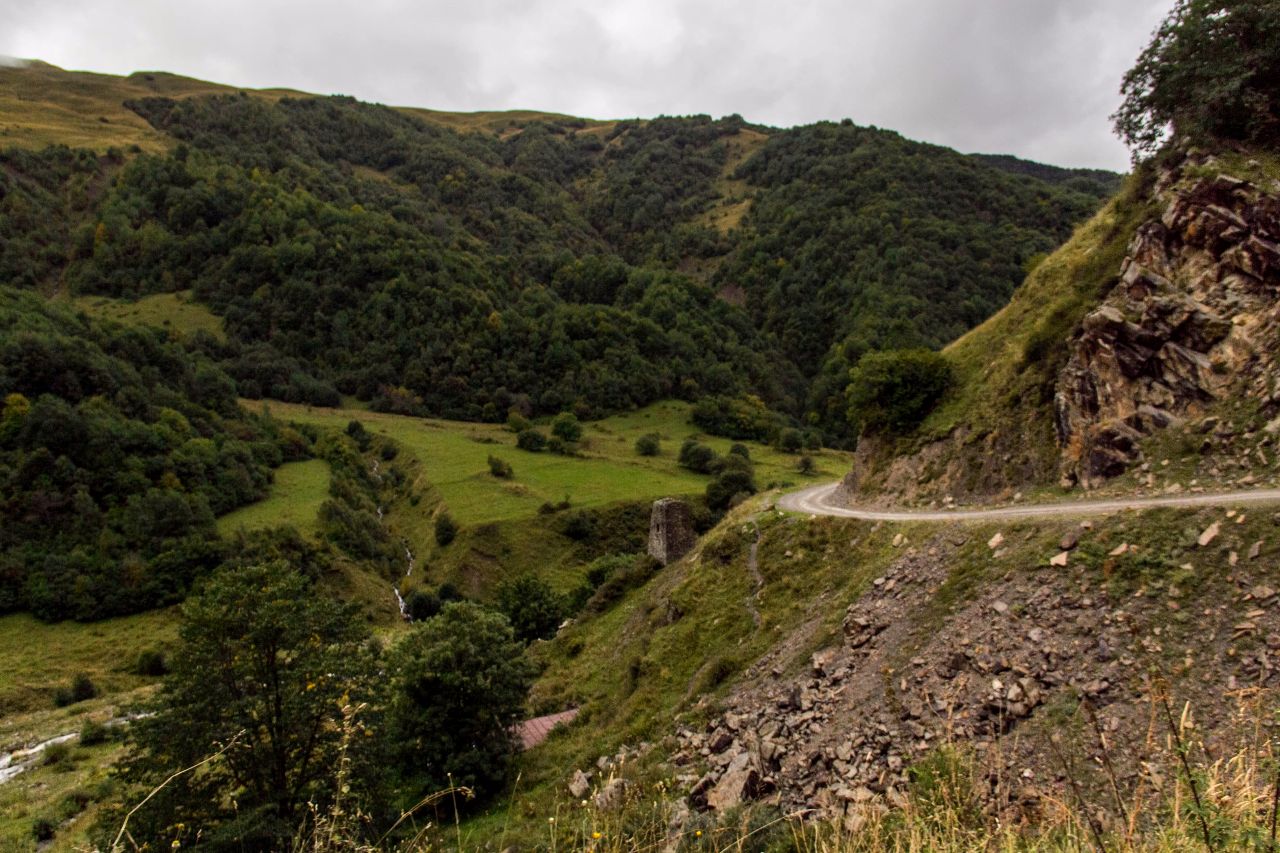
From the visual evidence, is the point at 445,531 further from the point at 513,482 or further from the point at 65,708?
the point at 65,708

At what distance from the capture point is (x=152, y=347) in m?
93.2

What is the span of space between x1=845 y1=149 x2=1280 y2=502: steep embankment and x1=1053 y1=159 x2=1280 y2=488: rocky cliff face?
4 cm

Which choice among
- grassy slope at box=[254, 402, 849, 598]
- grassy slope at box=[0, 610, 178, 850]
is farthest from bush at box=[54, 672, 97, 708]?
grassy slope at box=[254, 402, 849, 598]

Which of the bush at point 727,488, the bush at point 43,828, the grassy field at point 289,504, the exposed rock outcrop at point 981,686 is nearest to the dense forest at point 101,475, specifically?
the grassy field at point 289,504

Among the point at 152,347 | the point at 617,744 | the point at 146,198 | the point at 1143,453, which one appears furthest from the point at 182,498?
the point at 146,198

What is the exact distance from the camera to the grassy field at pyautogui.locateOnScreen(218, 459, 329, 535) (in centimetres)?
6862

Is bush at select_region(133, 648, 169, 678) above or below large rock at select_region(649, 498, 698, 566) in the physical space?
below

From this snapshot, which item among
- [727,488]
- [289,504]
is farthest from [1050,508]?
[289,504]

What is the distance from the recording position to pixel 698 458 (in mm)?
87188

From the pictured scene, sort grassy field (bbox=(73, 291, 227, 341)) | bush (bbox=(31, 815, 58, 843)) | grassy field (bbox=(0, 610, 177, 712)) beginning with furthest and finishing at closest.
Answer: grassy field (bbox=(73, 291, 227, 341)) < grassy field (bbox=(0, 610, 177, 712)) < bush (bbox=(31, 815, 58, 843))

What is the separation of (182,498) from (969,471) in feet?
236

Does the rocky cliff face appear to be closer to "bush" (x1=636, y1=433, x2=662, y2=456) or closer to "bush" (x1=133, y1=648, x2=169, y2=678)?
"bush" (x1=133, y1=648, x2=169, y2=678)

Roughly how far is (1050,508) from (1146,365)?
5.74 m

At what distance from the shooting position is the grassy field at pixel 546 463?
73500 mm
